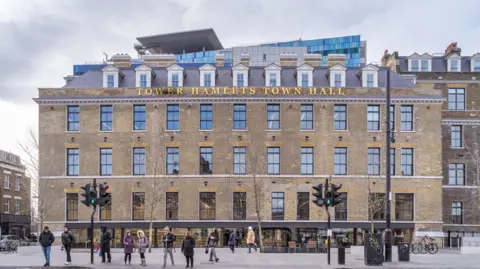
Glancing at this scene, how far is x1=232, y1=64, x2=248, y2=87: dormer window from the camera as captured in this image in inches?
2203

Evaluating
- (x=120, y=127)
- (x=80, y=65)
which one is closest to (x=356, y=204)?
(x=120, y=127)

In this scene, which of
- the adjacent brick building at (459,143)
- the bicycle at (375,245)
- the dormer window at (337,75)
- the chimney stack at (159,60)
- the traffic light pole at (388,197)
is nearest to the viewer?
the bicycle at (375,245)

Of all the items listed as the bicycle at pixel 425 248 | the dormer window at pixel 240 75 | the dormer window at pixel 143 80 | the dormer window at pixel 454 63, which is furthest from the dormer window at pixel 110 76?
the dormer window at pixel 454 63

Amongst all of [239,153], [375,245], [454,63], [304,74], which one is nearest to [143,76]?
[239,153]

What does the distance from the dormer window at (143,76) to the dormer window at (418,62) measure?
24.0 meters

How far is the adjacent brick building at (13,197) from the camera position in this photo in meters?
80.1

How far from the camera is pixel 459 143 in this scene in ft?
202

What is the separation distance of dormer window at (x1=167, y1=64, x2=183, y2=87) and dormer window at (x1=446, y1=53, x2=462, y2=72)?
24.6 metres

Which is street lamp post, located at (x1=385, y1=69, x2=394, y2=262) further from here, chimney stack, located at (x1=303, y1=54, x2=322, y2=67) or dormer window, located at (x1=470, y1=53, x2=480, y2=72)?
dormer window, located at (x1=470, y1=53, x2=480, y2=72)

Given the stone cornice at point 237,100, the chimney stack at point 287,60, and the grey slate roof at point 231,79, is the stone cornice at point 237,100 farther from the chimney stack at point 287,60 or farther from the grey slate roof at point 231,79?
the chimney stack at point 287,60

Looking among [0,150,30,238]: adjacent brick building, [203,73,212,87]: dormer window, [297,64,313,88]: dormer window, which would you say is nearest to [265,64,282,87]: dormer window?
[297,64,313,88]: dormer window

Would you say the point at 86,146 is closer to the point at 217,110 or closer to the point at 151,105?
the point at 151,105

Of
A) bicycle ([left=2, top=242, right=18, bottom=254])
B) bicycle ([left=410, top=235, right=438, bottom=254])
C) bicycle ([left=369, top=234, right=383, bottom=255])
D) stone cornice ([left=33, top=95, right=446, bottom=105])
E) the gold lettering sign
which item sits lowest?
bicycle ([left=2, top=242, right=18, bottom=254])

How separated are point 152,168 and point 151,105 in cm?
504
